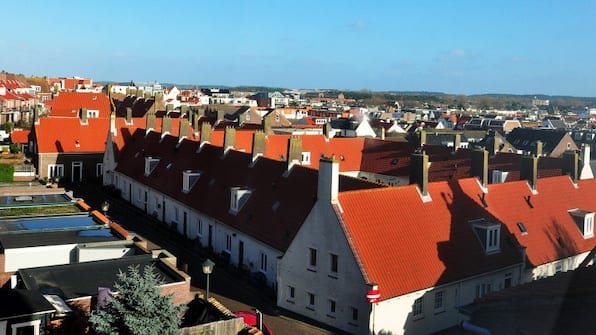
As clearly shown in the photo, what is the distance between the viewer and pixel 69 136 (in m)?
48.6

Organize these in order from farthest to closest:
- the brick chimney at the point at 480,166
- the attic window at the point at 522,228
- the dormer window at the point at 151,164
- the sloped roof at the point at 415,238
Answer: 1. the dormer window at the point at 151,164
2. the brick chimney at the point at 480,166
3. the attic window at the point at 522,228
4. the sloped roof at the point at 415,238

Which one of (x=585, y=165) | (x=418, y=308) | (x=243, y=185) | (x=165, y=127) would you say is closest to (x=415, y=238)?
(x=418, y=308)

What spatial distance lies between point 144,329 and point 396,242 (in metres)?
11.0

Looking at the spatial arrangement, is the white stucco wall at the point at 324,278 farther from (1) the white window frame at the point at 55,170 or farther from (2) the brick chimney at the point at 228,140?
(1) the white window frame at the point at 55,170

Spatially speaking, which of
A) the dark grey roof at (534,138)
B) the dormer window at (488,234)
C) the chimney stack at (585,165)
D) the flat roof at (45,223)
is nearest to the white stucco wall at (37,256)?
the flat roof at (45,223)

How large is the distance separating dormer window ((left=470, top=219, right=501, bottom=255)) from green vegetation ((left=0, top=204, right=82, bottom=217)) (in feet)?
54.7

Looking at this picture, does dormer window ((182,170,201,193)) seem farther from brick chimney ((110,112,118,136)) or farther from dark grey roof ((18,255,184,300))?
brick chimney ((110,112,118,136))

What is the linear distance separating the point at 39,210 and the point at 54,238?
5809 millimetres

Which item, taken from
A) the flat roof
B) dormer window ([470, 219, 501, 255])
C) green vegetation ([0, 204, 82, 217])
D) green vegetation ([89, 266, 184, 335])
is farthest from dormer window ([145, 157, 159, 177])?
green vegetation ([89, 266, 184, 335])

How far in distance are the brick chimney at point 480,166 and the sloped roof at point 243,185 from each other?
4977mm

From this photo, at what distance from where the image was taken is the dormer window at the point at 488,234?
77.3ft

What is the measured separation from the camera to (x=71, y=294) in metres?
16.5

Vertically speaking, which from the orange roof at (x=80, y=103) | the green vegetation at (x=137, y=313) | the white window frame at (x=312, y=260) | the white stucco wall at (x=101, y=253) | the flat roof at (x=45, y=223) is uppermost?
the orange roof at (x=80, y=103)

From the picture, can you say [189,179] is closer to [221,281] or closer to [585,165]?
[221,281]
